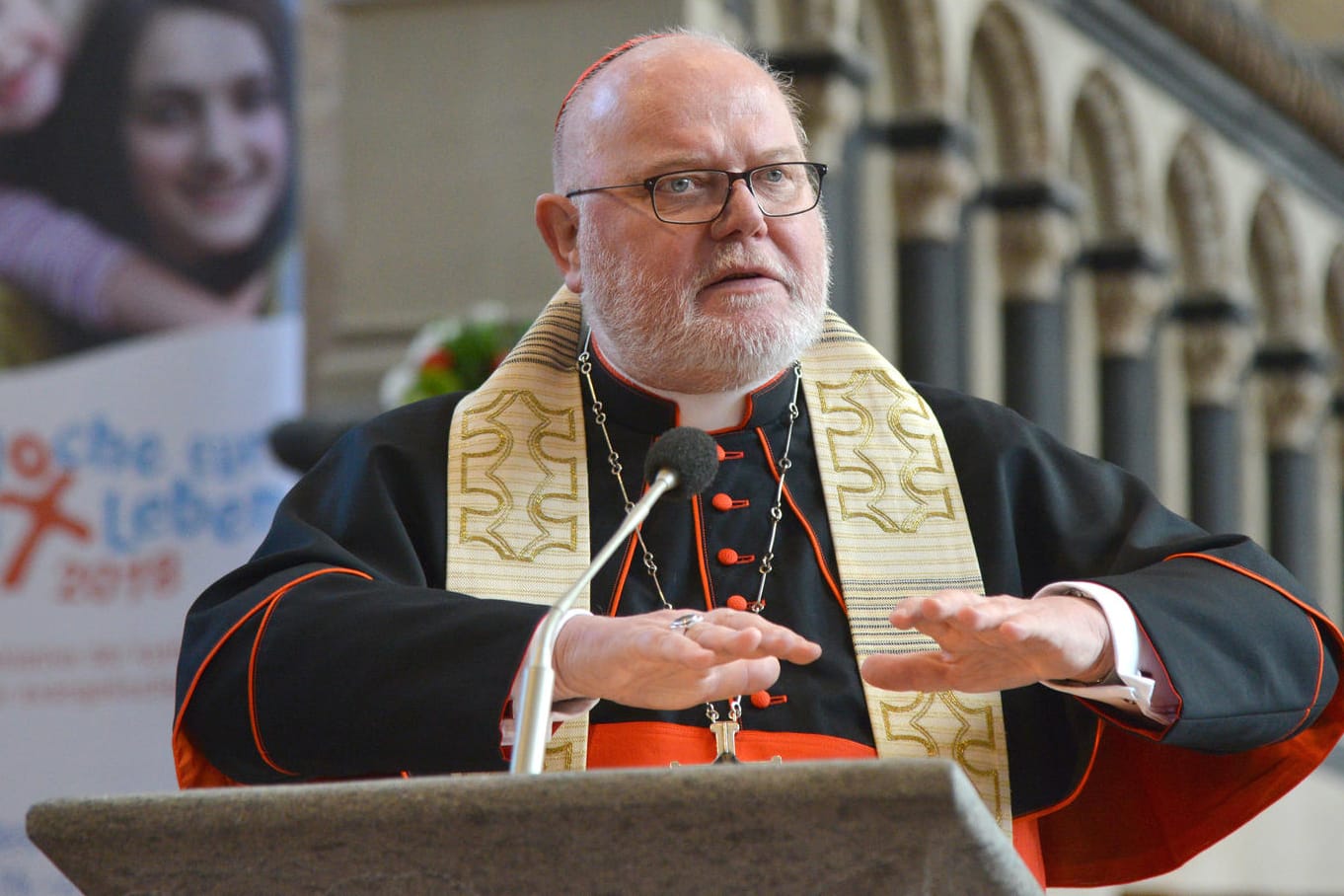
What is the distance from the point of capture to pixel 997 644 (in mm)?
2271

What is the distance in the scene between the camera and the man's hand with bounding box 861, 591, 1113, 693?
2.20 metres

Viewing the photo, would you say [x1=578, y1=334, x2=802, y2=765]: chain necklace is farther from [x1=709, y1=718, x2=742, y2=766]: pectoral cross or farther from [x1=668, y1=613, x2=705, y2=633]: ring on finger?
[x1=668, y1=613, x2=705, y2=633]: ring on finger

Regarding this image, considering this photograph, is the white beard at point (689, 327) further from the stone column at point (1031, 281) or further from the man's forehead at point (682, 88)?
the stone column at point (1031, 281)

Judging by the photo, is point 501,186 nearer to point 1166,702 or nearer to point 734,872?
point 1166,702

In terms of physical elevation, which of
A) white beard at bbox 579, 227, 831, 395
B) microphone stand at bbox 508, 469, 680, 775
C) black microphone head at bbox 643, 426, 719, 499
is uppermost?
white beard at bbox 579, 227, 831, 395

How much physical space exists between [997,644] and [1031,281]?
22.0ft

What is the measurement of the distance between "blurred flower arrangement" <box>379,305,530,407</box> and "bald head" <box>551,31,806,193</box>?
211cm

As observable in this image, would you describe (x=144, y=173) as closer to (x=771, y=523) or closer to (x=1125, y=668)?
(x=771, y=523)

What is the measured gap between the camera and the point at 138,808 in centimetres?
184

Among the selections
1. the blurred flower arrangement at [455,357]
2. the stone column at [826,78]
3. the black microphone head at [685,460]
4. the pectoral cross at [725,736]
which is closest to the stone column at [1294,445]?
the stone column at [826,78]

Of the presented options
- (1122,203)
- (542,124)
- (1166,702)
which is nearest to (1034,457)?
(1166,702)

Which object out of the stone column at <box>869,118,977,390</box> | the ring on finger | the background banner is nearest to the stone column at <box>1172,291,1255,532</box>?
the stone column at <box>869,118,977,390</box>

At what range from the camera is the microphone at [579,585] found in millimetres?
1958

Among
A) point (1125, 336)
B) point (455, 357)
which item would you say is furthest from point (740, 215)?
point (1125, 336)
